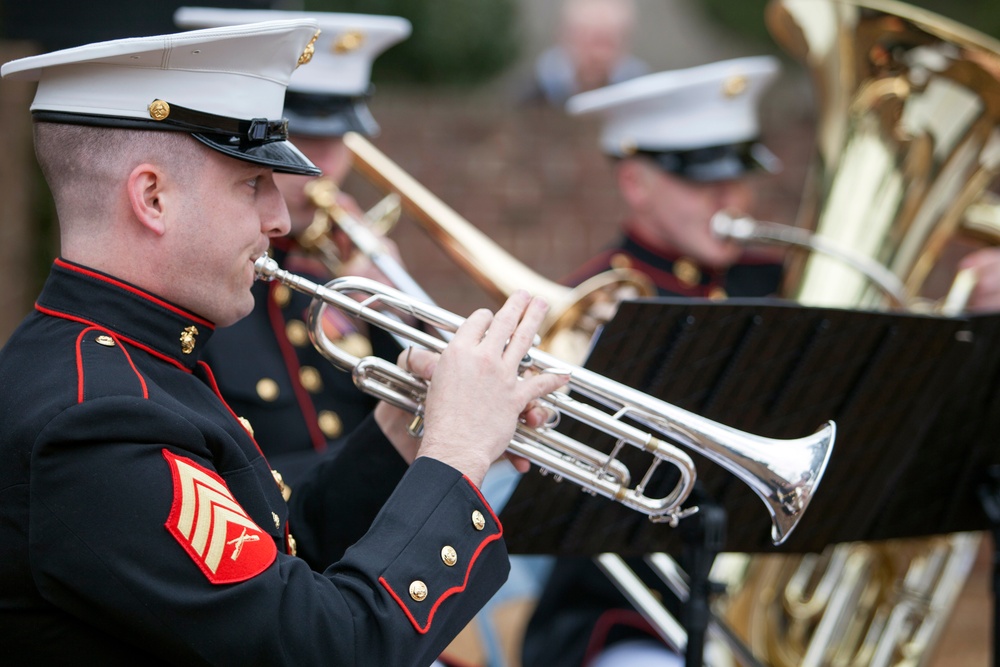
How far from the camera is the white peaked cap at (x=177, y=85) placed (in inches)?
Result: 61.3

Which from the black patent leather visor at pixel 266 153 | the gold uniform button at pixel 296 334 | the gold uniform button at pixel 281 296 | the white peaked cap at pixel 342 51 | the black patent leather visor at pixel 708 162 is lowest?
the gold uniform button at pixel 296 334

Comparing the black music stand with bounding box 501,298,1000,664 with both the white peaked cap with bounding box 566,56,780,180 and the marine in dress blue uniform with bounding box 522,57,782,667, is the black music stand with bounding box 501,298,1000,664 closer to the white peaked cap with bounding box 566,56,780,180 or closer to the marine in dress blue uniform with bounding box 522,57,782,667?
the marine in dress blue uniform with bounding box 522,57,782,667

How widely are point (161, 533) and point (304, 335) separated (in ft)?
5.43

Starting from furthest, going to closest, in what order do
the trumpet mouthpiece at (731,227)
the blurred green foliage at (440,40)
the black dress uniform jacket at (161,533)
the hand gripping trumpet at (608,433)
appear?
the blurred green foliage at (440,40)
the trumpet mouthpiece at (731,227)
the hand gripping trumpet at (608,433)
the black dress uniform jacket at (161,533)

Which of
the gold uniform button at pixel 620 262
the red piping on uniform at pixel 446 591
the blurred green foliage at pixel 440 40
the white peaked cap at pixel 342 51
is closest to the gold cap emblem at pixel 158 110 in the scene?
the red piping on uniform at pixel 446 591

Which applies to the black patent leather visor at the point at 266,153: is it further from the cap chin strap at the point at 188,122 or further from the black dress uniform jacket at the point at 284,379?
the black dress uniform jacket at the point at 284,379

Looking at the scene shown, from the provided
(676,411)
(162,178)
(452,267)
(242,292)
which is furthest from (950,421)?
(452,267)

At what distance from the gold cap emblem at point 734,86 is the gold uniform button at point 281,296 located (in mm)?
1705

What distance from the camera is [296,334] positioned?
9.85ft

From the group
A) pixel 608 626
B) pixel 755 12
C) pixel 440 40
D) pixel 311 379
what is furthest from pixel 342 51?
pixel 755 12

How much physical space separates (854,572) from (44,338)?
2.49 metres

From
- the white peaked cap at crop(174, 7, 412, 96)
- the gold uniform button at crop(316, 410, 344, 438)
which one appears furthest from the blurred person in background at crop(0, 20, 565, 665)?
the white peaked cap at crop(174, 7, 412, 96)

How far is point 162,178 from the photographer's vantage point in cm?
157

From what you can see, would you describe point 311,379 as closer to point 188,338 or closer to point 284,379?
point 284,379
